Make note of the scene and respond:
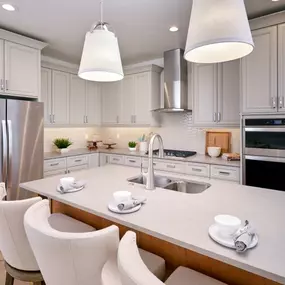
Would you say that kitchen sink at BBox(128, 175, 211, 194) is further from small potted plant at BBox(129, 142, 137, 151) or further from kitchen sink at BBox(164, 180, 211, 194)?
small potted plant at BBox(129, 142, 137, 151)

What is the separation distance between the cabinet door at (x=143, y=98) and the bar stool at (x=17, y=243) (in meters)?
2.91

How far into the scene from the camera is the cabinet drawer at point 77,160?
3.76 metres

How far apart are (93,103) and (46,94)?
1.04m

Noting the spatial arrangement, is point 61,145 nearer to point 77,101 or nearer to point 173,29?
point 77,101

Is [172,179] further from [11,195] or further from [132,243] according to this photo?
[11,195]

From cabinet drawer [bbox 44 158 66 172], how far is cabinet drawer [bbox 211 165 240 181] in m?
2.41

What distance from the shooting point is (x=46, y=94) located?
377cm

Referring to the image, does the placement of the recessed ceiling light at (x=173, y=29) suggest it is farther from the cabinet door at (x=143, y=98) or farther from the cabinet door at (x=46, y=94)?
the cabinet door at (x=46, y=94)

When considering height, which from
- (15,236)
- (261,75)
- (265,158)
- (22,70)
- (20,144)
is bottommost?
(15,236)

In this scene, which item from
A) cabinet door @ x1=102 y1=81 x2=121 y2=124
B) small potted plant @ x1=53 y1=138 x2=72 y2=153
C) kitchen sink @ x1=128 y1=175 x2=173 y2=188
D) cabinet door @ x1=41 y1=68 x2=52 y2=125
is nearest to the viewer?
Answer: kitchen sink @ x1=128 y1=175 x2=173 y2=188

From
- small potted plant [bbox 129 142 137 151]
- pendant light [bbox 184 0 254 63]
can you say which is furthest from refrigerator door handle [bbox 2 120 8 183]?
pendant light [bbox 184 0 254 63]

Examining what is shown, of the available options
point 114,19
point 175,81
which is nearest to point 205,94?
point 175,81

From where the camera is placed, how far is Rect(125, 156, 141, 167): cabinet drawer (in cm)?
373

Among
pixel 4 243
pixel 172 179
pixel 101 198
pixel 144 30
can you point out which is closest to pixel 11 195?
pixel 4 243
